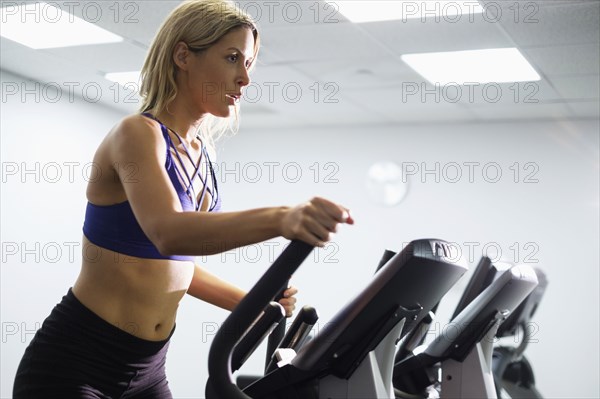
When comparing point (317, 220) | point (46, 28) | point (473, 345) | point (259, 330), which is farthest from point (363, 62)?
point (317, 220)

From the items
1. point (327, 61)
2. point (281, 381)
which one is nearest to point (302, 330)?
point (281, 381)

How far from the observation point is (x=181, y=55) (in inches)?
54.9

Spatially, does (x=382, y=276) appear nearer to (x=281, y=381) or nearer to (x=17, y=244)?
(x=281, y=381)

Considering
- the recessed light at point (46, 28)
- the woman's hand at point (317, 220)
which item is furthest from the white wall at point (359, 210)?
the woman's hand at point (317, 220)

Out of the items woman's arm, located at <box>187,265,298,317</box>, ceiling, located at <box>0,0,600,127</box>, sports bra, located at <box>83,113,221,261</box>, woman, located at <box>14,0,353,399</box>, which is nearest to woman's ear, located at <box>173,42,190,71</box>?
woman, located at <box>14,0,353,399</box>

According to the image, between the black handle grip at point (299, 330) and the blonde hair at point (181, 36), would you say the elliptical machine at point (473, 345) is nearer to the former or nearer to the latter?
the black handle grip at point (299, 330)

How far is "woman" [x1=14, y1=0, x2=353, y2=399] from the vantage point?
4.19 ft

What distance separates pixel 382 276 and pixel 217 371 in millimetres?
386

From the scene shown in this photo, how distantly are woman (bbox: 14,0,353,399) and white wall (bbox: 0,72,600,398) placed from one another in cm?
412

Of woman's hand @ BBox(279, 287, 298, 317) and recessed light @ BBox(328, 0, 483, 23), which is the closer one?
woman's hand @ BBox(279, 287, 298, 317)

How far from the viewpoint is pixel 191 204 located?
4.38 feet

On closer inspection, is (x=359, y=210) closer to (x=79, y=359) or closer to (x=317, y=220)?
(x=79, y=359)

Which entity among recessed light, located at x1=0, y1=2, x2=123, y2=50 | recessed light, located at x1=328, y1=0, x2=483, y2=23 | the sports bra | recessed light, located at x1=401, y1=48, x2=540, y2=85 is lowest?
the sports bra

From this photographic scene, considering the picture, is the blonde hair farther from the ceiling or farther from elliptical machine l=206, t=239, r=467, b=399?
the ceiling
